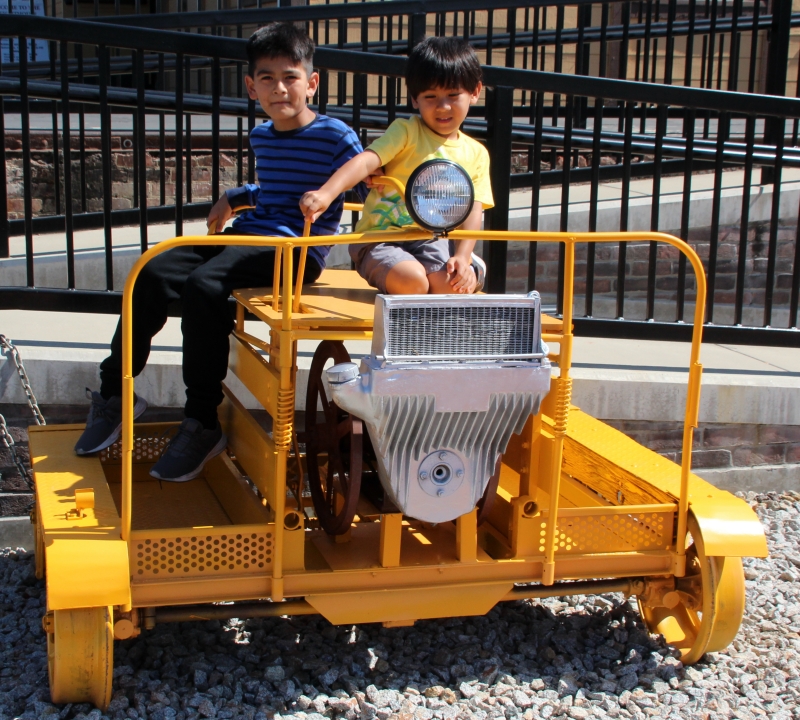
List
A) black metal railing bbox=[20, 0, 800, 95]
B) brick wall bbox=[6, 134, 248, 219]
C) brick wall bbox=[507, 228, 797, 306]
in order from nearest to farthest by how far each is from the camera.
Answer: brick wall bbox=[507, 228, 797, 306], brick wall bbox=[6, 134, 248, 219], black metal railing bbox=[20, 0, 800, 95]

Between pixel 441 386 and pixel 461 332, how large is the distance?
0.17m

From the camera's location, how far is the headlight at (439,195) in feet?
9.41

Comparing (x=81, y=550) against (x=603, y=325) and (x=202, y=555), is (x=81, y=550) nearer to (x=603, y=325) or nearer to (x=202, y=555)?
(x=202, y=555)

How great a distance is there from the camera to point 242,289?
354cm

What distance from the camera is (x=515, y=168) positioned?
877 centimetres

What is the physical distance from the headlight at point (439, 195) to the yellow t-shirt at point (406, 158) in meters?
0.54

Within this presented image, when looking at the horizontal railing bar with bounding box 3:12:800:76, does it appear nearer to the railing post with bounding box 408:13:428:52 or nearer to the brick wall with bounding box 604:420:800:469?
the railing post with bounding box 408:13:428:52

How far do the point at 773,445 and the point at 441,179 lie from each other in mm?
2860

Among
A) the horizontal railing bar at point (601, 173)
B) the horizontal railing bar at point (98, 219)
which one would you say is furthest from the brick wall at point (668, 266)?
the horizontal railing bar at point (98, 219)

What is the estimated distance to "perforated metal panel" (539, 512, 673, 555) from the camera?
3279mm

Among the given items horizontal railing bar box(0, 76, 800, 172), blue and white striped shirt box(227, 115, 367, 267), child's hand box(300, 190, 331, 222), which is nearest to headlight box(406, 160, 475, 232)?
child's hand box(300, 190, 331, 222)

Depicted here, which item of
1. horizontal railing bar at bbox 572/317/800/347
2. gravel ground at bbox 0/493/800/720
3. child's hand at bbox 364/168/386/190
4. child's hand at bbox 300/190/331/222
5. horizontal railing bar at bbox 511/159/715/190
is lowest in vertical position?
gravel ground at bbox 0/493/800/720

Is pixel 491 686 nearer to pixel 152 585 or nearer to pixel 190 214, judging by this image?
pixel 152 585

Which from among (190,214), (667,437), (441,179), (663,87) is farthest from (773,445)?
(190,214)
